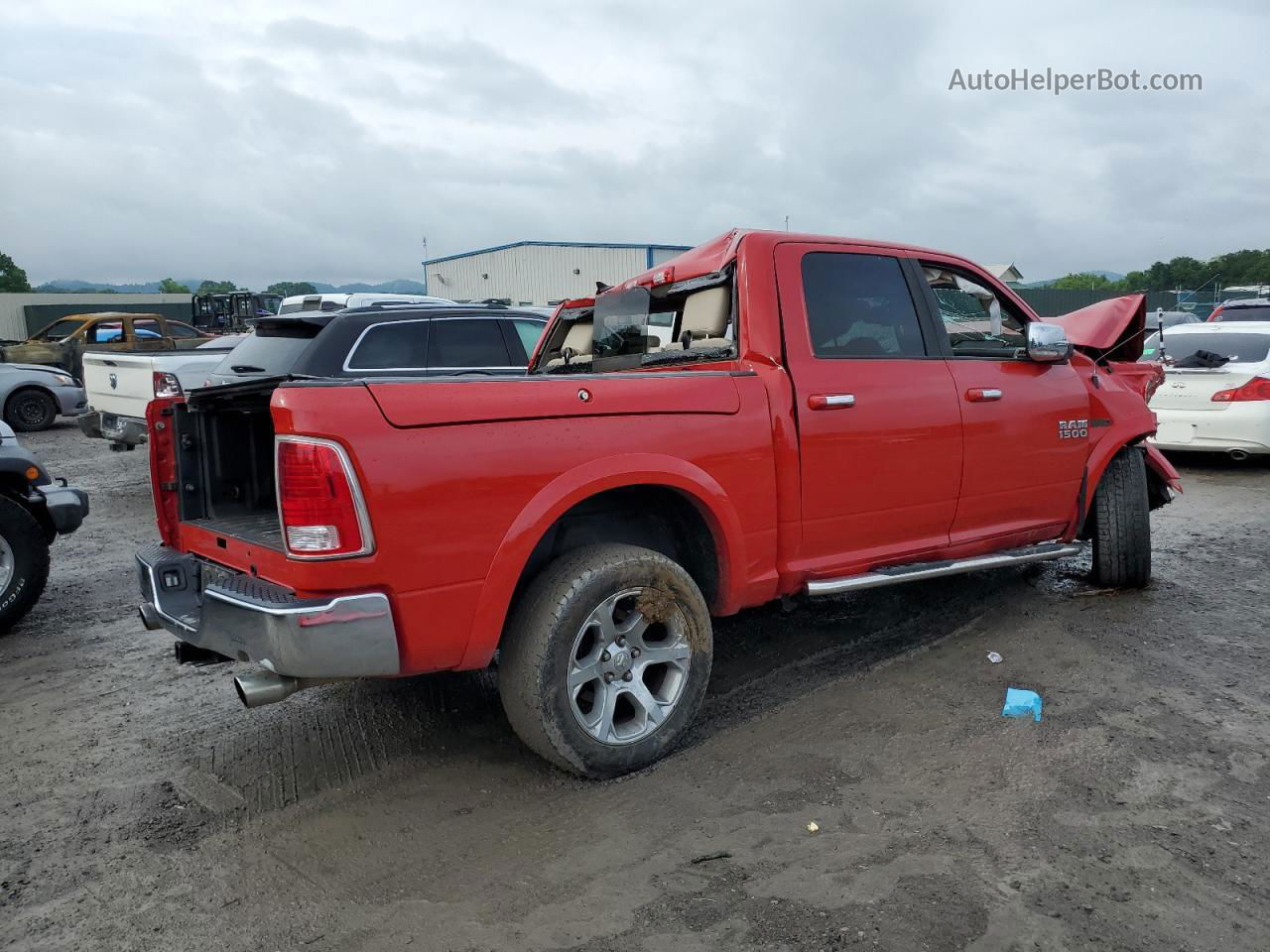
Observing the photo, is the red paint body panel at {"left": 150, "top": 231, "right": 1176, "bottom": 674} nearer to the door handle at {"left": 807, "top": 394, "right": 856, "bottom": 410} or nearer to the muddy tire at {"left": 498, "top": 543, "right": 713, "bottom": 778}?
the door handle at {"left": 807, "top": 394, "right": 856, "bottom": 410}

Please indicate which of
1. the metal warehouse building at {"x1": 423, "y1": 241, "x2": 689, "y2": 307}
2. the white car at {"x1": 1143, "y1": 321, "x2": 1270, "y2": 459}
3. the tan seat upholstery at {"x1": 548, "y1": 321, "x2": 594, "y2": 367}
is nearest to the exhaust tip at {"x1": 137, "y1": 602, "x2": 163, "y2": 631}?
the tan seat upholstery at {"x1": 548, "y1": 321, "x2": 594, "y2": 367}

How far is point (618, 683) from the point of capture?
344 cm

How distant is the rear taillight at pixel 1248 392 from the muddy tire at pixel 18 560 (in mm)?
10153

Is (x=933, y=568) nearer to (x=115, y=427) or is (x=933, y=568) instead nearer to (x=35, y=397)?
(x=115, y=427)

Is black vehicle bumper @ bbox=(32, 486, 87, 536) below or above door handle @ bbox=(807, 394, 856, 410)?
below

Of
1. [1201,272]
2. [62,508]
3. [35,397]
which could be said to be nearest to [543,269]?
[35,397]

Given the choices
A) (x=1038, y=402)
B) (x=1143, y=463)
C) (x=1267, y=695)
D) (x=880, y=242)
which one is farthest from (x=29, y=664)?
(x=1143, y=463)

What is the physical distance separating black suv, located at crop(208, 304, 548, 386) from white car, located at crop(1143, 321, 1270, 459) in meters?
6.24

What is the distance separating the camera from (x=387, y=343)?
301 inches

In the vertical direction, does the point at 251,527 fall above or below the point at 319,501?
below

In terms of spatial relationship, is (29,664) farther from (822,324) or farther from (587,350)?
(822,324)

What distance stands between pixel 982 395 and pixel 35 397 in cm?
1561

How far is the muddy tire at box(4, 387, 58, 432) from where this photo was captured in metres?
15.1

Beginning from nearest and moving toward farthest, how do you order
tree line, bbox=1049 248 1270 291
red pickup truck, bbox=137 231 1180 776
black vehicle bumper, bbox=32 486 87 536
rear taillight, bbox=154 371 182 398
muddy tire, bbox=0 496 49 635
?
red pickup truck, bbox=137 231 1180 776
muddy tire, bbox=0 496 49 635
black vehicle bumper, bbox=32 486 87 536
rear taillight, bbox=154 371 182 398
tree line, bbox=1049 248 1270 291
